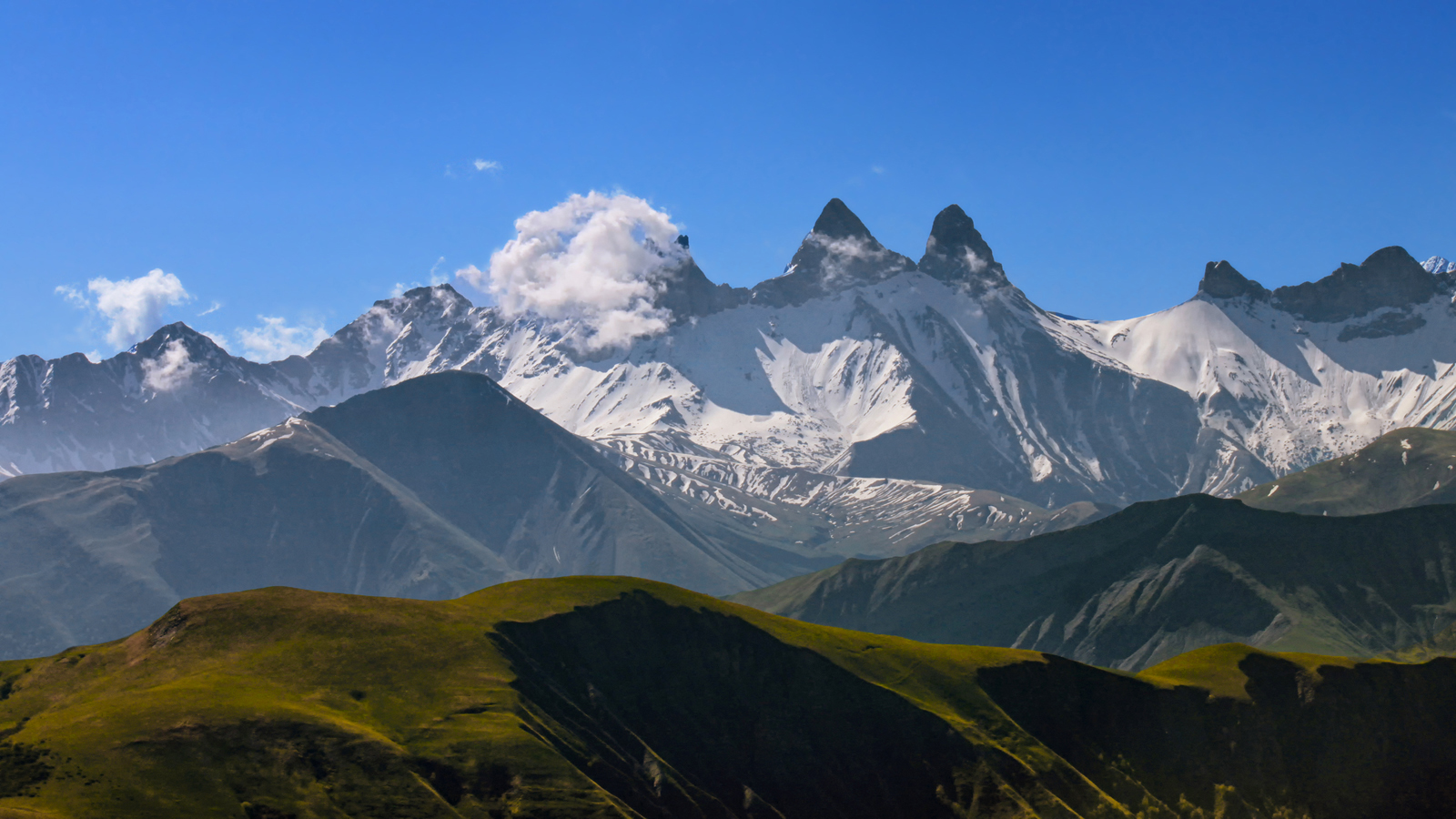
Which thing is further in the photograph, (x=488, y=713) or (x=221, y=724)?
(x=488, y=713)

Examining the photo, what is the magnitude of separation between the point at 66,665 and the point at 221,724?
125 ft

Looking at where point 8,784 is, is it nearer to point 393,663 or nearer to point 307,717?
point 307,717

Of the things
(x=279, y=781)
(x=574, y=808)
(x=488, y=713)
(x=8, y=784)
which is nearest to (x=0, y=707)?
(x=8, y=784)

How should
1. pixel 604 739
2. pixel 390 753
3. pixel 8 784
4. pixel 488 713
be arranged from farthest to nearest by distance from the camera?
pixel 604 739
pixel 488 713
pixel 390 753
pixel 8 784

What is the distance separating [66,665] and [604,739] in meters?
70.7

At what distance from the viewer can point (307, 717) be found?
557ft

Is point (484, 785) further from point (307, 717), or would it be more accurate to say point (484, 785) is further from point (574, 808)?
point (307, 717)

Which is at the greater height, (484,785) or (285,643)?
(285,643)

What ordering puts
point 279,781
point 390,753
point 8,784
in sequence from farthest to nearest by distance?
point 390,753 < point 279,781 < point 8,784

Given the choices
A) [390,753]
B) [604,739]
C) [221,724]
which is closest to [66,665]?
[221,724]

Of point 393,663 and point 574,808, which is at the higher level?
point 393,663

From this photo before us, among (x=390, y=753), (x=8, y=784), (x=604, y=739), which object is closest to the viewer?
(x=8, y=784)

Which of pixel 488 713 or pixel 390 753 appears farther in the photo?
pixel 488 713

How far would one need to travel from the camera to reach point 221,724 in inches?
6398
